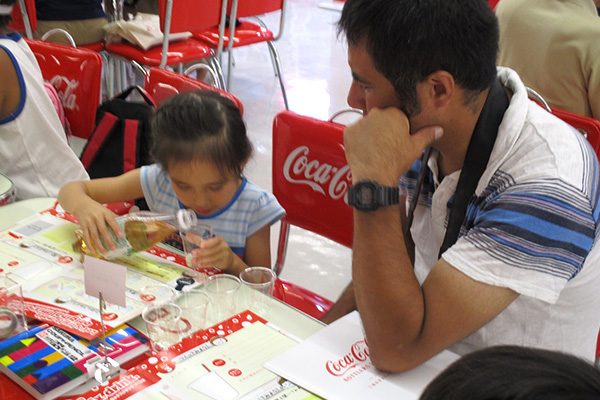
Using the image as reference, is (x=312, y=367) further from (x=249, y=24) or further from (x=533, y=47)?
(x=249, y=24)

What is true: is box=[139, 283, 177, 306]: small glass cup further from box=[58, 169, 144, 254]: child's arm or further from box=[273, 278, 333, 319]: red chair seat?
box=[273, 278, 333, 319]: red chair seat

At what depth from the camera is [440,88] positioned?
119cm

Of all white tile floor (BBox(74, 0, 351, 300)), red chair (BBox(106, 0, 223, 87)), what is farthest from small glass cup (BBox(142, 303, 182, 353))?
red chair (BBox(106, 0, 223, 87))

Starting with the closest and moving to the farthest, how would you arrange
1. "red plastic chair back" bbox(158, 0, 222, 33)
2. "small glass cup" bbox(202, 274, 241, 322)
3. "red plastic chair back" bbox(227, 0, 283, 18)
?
1. "small glass cup" bbox(202, 274, 241, 322)
2. "red plastic chair back" bbox(158, 0, 222, 33)
3. "red plastic chair back" bbox(227, 0, 283, 18)

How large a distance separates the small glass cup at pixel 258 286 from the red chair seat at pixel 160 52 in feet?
8.88

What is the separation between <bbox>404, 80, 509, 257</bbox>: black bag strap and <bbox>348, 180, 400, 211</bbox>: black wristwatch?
16 centimetres

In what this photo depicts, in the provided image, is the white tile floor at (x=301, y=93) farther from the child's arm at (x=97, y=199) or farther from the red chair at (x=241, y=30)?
the child's arm at (x=97, y=199)

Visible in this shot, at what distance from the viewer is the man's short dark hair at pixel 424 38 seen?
3.72ft

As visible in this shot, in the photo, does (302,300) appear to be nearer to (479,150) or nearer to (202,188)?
(202,188)

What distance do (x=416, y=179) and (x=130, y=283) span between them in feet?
2.34

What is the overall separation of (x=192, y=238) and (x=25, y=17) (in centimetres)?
285

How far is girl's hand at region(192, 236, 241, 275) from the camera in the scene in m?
1.47

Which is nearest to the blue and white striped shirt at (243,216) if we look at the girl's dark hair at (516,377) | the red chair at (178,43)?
the girl's dark hair at (516,377)

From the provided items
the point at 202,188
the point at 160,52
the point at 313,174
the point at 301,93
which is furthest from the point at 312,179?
the point at 301,93
